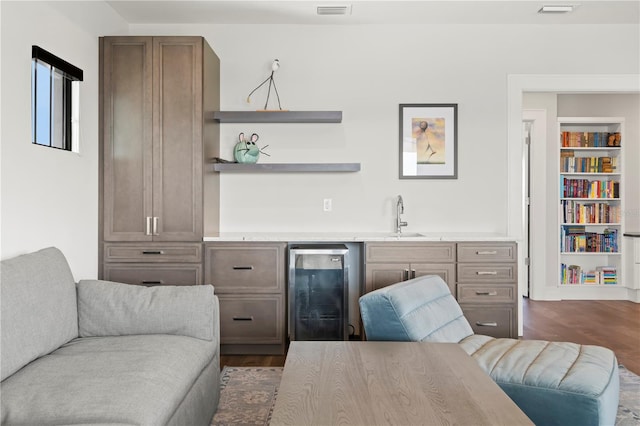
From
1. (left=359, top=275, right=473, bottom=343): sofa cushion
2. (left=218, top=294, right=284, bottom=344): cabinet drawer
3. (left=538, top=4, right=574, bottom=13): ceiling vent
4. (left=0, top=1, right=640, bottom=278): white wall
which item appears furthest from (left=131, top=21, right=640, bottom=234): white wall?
(left=359, top=275, right=473, bottom=343): sofa cushion

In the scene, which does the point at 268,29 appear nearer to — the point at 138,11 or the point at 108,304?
the point at 138,11

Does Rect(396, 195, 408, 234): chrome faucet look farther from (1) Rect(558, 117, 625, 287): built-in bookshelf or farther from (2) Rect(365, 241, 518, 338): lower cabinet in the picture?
(1) Rect(558, 117, 625, 287): built-in bookshelf

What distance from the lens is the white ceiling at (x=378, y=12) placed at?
12.0ft

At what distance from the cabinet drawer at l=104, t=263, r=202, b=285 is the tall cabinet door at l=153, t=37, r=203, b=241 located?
208 mm

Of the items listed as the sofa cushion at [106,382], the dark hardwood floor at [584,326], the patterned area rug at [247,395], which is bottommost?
the patterned area rug at [247,395]

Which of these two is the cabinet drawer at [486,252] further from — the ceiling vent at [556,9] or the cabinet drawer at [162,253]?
the cabinet drawer at [162,253]

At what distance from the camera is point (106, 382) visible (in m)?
1.76

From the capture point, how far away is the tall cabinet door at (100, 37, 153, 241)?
3545mm

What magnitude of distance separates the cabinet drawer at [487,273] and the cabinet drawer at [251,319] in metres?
1.33

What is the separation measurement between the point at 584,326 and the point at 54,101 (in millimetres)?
4477

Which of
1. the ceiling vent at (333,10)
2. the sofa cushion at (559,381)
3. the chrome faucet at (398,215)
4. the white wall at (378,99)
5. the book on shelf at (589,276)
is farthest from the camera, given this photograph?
the book on shelf at (589,276)

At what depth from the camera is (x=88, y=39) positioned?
341 centimetres

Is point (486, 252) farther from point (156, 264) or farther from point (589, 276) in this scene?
point (589, 276)

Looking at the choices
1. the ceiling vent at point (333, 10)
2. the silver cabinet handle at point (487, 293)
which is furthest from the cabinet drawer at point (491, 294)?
the ceiling vent at point (333, 10)
